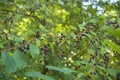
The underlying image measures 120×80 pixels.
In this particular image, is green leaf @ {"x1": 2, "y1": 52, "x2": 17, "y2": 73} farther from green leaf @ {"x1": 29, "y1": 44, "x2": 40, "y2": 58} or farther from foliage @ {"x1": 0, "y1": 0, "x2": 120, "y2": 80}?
green leaf @ {"x1": 29, "y1": 44, "x2": 40, "y2": 58}

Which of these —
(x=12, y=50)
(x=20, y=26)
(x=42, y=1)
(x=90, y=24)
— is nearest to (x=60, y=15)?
(x=20, y=26)

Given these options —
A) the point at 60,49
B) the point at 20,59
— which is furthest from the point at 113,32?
the point at 60,49

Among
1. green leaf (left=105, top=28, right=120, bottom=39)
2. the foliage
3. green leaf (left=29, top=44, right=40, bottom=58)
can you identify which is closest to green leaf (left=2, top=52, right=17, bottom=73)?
the foliage

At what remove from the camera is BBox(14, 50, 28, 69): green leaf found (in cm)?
169

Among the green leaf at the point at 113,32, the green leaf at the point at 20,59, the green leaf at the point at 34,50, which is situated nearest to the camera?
the green leaf at the point at 113,32

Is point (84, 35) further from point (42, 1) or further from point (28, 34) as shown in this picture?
point (42, 1)

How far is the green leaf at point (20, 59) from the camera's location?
1690 millimetres

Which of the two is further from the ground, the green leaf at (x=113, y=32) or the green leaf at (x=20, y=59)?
the green leaf at (x=113, y=32)

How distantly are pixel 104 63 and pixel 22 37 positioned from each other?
0.54 meters

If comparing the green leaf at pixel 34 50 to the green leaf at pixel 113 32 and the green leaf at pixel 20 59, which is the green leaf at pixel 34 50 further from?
the green leaf at pixel 113 32

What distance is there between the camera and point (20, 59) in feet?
5.68

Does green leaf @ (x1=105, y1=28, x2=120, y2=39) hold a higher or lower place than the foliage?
higher

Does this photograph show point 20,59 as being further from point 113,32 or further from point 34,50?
point 113,32

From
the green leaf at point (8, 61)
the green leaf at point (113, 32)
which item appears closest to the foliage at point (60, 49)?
the green leaf at point (8, 61)
